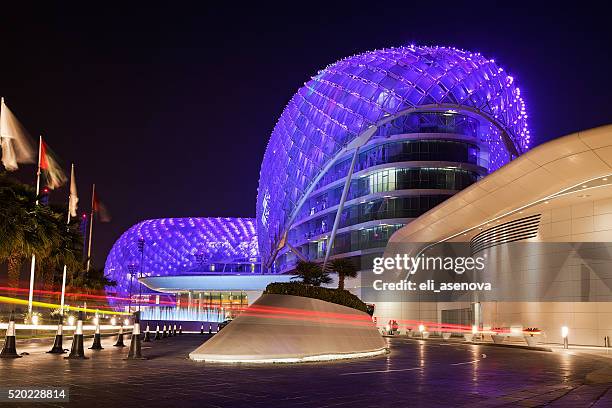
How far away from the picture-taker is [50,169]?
134 ft

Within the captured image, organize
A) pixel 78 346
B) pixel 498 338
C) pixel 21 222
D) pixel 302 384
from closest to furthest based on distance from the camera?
pixel 302 384 → pixel 78 346 → pixel 21 222 → pixel 498 338

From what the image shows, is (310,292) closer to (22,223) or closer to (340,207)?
(22,223)

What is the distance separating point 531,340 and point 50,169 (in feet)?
97.4

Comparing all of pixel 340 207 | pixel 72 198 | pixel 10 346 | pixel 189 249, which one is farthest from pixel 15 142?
pixel 189 249

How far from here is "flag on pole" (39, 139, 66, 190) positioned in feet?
132

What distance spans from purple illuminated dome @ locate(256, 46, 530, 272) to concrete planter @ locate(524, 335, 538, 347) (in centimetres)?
3302

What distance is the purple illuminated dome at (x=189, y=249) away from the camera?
5979 inches

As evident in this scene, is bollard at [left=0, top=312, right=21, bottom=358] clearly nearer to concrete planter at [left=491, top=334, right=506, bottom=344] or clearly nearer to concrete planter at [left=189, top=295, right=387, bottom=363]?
concrete planter at [left=189, top=295, right=387, bottom=363]

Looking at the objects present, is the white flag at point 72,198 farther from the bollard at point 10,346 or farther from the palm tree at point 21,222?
the bollard at point 10,346

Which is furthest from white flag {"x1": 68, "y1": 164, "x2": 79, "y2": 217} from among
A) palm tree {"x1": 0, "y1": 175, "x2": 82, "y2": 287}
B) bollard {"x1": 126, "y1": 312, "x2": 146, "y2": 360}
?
bollard {"x1": 126, "y1": 312, "x2": 146, "y2": 360}

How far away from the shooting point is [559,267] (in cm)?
3494

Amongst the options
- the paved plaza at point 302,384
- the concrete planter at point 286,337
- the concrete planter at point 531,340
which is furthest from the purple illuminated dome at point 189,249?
the paved plaza at point 302,384

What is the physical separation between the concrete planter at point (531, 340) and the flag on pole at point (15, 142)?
90.9ft

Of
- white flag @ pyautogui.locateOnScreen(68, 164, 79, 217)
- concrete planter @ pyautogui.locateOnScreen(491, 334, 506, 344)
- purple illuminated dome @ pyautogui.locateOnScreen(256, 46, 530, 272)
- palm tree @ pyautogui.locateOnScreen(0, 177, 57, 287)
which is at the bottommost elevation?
concrete planter @ pyautogui.locateOnScreen(491, 334, 506, 344)
